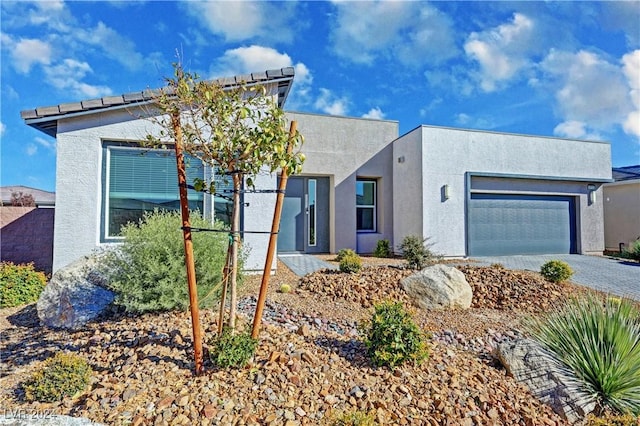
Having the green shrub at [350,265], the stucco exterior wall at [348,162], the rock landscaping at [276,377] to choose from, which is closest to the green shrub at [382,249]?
the stucco exterior wall at [348,162]

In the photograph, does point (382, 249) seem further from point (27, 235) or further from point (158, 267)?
point (27, 235)

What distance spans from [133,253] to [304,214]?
24.8 feet

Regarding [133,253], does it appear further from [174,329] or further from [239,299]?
[239,299]

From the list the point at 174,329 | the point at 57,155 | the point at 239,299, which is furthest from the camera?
the point at 57,155

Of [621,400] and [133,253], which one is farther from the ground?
[133,253]

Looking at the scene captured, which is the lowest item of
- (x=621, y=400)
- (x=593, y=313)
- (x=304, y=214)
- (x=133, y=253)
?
(x=621, y=400)

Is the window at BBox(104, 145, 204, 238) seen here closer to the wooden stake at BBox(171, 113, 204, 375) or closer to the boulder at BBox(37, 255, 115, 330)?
the boulder at BBox(37, 255, 115, 330)

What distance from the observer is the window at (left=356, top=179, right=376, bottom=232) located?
1278cm

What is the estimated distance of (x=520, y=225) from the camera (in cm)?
1209

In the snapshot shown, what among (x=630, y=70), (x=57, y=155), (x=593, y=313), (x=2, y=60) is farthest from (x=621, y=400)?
(x=630, y=70)

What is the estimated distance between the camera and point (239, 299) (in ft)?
17.1

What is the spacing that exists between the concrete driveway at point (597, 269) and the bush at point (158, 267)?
837 cm

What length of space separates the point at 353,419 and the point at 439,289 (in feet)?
13.4

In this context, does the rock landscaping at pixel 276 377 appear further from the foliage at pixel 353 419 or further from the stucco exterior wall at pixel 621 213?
the stucco exterior wall at pixel 621 213
